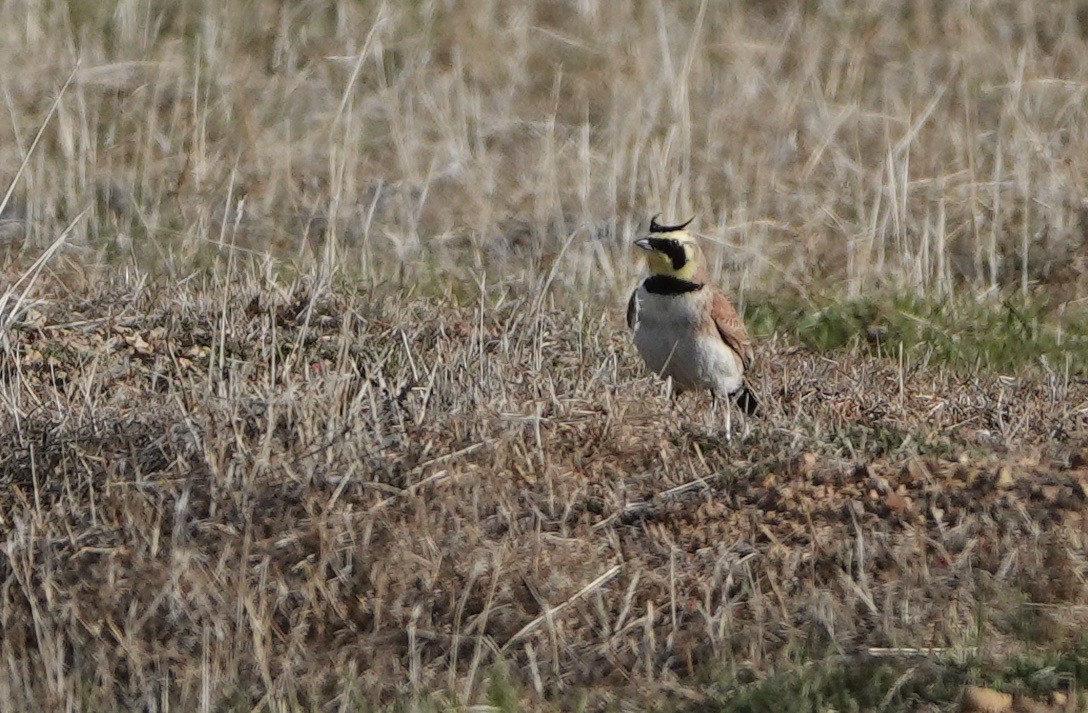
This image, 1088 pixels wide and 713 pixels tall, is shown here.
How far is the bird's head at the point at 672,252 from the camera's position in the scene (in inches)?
266

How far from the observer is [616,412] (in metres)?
5.34

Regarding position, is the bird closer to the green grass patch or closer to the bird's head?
the bird's head

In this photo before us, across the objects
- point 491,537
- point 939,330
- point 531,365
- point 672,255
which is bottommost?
point 939,330

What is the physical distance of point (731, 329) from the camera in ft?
22.5

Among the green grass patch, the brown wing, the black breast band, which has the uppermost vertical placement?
the black breast band

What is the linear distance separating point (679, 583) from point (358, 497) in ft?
3.02

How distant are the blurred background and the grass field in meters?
0.04

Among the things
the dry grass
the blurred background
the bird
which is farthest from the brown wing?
the blurred background

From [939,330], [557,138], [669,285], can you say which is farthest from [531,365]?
[557,138]

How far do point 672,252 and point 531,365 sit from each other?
3.31ft

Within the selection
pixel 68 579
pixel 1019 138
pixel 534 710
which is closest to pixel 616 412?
pixel 534 710

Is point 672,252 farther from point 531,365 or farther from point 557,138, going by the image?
point 557,138

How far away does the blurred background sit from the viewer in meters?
8.52

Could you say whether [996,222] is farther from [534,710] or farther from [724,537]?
[534,710]
